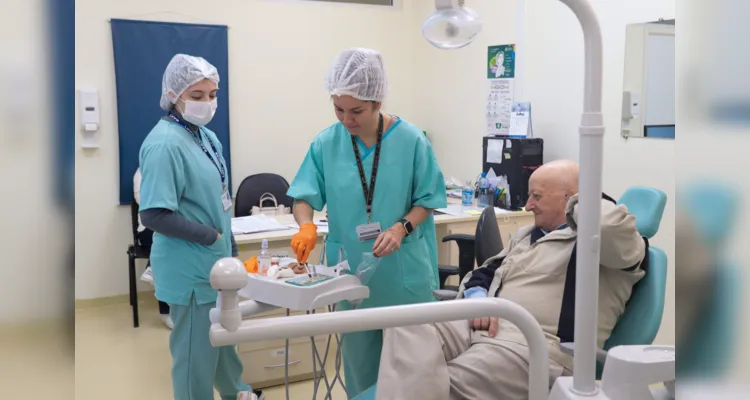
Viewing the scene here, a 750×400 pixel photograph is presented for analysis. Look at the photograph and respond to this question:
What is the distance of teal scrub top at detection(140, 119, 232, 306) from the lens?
202 cm

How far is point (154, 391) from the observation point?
2982mm

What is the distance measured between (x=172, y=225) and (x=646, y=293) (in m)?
1.50

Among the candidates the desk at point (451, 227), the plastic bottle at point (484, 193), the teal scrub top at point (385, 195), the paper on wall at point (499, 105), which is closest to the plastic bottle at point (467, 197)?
the plastic bottle at point (484, 193)

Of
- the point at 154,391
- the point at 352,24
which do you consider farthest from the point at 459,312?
the point at 352,24

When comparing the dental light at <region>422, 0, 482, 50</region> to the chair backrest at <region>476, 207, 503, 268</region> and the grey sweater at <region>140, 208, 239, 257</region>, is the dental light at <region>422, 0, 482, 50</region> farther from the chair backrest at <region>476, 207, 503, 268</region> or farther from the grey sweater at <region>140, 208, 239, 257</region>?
the chair backrest at <region>476, 207, 503, 268</region>

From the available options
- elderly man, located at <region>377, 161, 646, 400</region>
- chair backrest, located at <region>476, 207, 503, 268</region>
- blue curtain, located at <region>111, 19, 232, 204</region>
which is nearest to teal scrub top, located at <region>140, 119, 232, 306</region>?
elderly man, located at <region>377, 161, 646, 400</region>

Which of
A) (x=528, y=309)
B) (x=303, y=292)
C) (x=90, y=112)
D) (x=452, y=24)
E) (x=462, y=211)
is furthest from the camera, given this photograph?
(x=90, y=112)

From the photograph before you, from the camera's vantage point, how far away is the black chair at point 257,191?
4.23 m

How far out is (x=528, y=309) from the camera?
1.81 m

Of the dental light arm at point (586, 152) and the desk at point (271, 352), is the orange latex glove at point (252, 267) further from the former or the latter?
the dental light arm at point (586, 152)

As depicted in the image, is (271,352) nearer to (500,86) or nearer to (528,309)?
(528,309)

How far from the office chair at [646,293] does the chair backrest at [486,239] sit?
770mm

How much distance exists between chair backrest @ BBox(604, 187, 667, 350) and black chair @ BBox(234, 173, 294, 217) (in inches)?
107

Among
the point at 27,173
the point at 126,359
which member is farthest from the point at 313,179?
the point at 126,359
